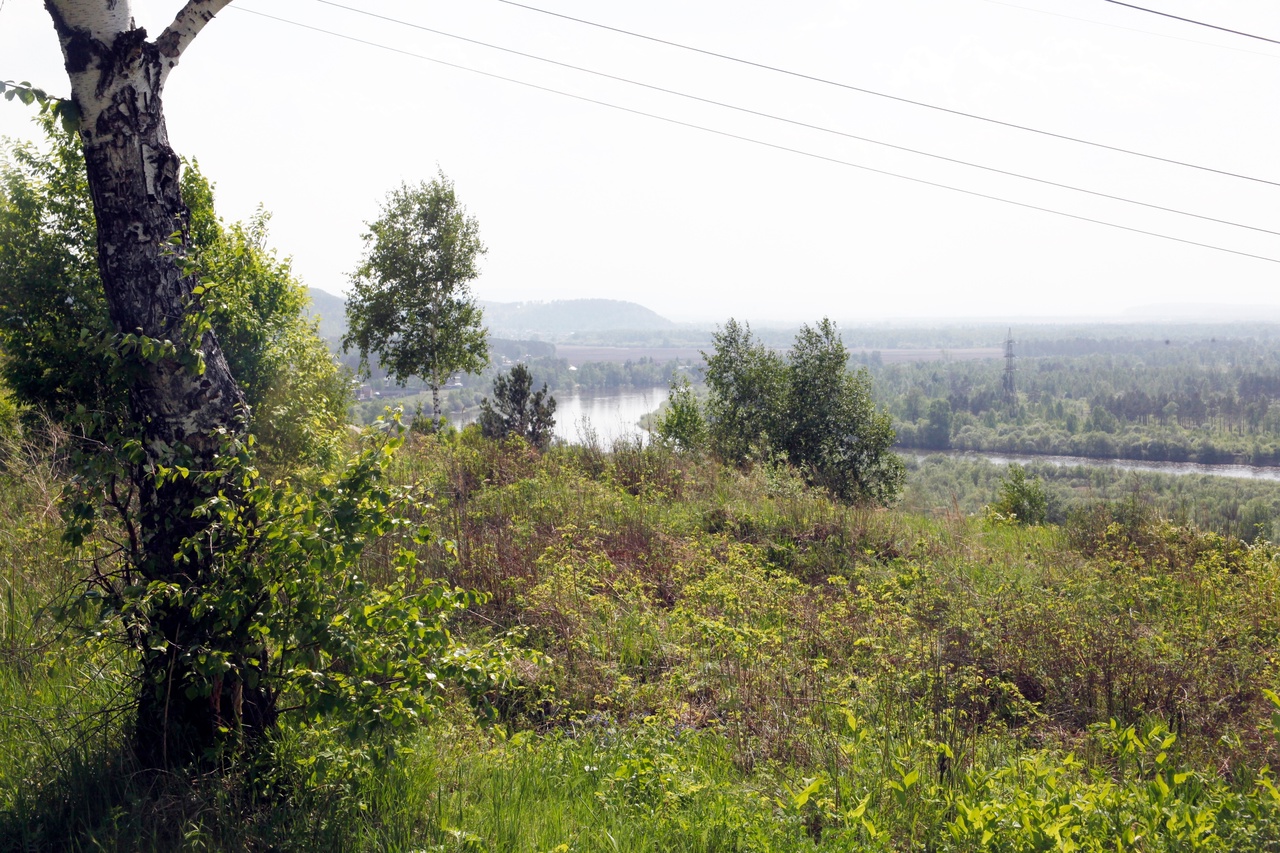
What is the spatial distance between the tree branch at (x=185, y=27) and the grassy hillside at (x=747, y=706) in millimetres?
2331

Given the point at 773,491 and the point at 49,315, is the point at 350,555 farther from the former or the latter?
the point at 49,315

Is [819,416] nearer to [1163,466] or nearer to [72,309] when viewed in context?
[72,309]

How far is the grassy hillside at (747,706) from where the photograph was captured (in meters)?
2.84

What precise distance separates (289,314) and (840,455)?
736 inches

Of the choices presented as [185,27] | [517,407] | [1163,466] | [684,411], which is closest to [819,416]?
[684,411]

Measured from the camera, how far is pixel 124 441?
2.83 m

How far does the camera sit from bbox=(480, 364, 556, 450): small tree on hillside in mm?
18391

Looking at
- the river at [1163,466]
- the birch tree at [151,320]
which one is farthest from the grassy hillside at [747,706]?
the river at [1163,466]

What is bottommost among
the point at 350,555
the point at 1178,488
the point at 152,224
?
the point at 1178,488

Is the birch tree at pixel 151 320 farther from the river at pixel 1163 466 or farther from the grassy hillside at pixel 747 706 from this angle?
the river at pixel 1163 466

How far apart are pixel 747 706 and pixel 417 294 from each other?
67.6ft

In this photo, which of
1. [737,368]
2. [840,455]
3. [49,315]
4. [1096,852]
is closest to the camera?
[1096,852]

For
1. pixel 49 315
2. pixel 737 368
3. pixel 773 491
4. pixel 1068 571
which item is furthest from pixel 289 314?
pixel 737 368

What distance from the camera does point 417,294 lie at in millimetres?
22609
